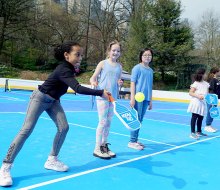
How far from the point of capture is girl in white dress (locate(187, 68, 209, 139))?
300 inches

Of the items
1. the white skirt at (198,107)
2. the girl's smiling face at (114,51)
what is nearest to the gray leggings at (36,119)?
the girl's smiling face at (114,51)

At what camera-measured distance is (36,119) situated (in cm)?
409

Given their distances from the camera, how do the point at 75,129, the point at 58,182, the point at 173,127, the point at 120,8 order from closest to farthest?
the point at 58,182
the point at 75,129
the point at 173,127
the point at 120,8

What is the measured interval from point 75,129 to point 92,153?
7.91 feet

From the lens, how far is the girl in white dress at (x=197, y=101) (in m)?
7.62

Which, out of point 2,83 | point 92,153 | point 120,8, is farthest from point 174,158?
point 120,8

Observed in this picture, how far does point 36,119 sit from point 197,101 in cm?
464

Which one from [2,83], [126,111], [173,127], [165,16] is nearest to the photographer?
[126,111]

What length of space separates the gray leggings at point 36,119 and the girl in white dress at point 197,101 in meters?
4.21

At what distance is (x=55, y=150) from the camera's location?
447 cm

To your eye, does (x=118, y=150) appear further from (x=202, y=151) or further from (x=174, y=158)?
(x=202, y=151)

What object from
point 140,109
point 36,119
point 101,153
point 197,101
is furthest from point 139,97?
point 197,101

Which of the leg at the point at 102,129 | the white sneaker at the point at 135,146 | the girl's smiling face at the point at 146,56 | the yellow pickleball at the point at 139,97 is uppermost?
the girl's smiling face at the point at 146,56

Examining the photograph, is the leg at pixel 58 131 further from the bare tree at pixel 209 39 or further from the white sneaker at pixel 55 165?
the bare tree at pixel 209 39
